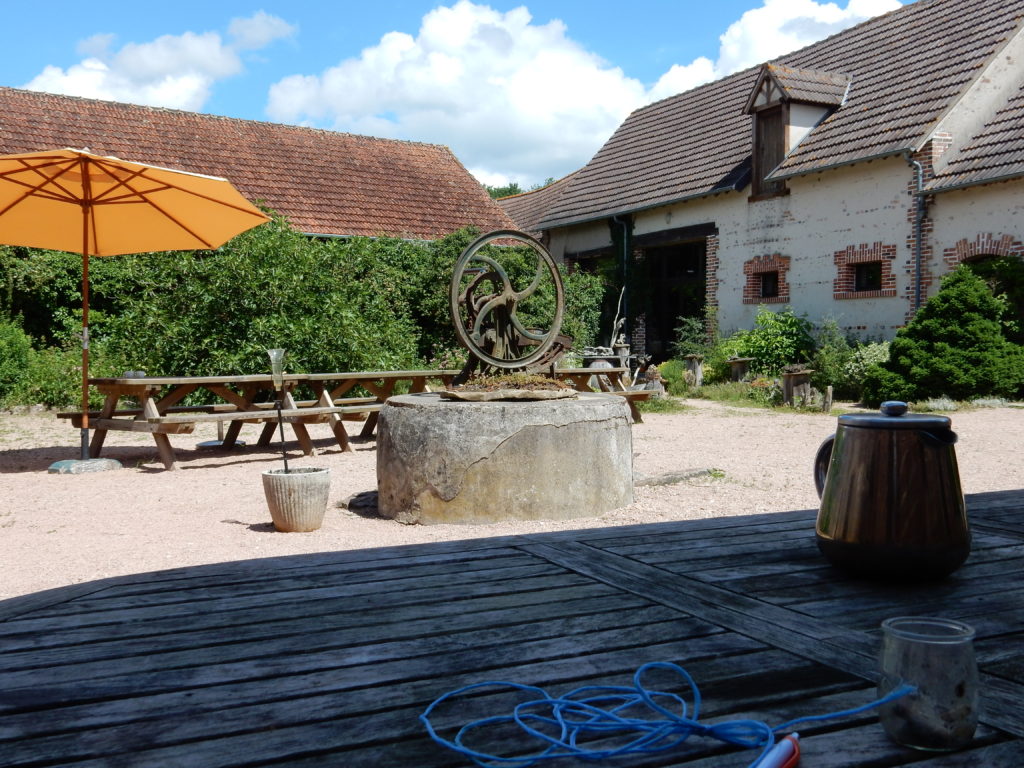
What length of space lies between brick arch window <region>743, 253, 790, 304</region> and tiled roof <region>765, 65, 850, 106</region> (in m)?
2.85

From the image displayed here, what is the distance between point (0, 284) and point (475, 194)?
33.0ft

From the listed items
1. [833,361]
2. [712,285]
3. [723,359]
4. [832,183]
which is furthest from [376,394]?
[712,285]

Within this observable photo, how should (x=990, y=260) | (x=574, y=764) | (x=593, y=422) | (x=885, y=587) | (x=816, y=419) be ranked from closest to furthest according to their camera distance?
(x=574, y=764) → (x=885, y=587) → (x=593, y=422) → (x=816, y=419) → (x=990, y=260)

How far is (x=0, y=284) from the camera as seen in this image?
14.0 metres

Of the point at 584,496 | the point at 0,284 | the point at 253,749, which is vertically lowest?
the point at 584,496

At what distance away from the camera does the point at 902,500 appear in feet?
5.64

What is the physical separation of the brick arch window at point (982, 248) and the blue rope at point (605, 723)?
14.0 metres

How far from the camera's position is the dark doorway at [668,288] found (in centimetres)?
2025

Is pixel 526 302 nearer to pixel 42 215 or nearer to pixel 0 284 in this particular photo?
pixel 0 284

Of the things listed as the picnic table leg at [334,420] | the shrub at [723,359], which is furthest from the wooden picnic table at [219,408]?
the shrub at [723,359]

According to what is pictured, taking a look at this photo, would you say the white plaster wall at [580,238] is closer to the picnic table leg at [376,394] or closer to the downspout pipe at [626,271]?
the downspout pipe at [626,271]

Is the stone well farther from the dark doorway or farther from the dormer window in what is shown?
the dark doorway

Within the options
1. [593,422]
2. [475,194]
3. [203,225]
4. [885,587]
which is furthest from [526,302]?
[885,587]

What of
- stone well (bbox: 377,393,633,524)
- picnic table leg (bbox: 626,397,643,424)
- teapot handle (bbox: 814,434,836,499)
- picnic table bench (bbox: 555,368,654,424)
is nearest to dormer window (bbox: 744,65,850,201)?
picnic table bench (bbox: 555,368,654,424)
